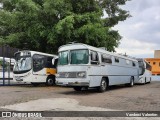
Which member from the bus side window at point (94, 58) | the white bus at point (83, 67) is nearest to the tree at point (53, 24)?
the white bus at point (83, 67)

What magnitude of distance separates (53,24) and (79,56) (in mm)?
9073

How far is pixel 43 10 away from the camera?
2450cm

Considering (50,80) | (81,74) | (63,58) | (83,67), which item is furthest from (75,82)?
(50,80)

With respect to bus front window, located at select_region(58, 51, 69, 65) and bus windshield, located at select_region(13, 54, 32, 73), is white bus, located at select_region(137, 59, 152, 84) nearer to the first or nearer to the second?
bus windshield, located at select_region(13, 54, 32, 73)

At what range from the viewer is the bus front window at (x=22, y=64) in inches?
861

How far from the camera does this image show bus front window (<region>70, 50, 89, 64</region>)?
16.0 metres

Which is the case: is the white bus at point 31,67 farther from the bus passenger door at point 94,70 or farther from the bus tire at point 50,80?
the bus passenger door at point 94,70

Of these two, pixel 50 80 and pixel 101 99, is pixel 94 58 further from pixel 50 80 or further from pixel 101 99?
pixel 50 80

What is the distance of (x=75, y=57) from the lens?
16281mm

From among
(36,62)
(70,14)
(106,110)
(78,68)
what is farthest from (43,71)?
(106,110)

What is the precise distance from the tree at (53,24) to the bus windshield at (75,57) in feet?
20.4

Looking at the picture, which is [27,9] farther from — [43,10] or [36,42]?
[36,42]

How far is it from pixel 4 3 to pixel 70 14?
8207mm

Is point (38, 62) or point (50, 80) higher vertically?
point (38, 62)
